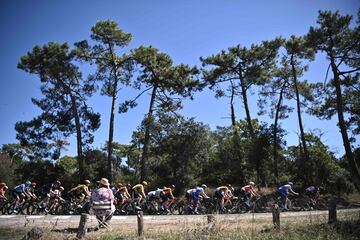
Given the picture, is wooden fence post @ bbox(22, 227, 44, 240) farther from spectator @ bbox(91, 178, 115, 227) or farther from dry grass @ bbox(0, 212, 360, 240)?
spectator @ bbox(91, 178, 115, 227)

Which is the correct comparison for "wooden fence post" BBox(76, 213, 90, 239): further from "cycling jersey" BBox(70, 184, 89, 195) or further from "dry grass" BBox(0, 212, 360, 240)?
"cycling jersey" BBox(70, 184, 89, 195)

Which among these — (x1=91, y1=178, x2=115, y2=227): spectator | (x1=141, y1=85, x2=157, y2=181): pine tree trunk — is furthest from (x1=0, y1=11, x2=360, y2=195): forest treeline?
(x1=91, y1=178, x2=115, y2=227): spectator

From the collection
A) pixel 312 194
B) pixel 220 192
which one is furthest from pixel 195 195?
pixel 312 194

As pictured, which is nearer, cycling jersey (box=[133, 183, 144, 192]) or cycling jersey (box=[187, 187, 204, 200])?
cycling jersey (box=[133, 183, 144, 192])

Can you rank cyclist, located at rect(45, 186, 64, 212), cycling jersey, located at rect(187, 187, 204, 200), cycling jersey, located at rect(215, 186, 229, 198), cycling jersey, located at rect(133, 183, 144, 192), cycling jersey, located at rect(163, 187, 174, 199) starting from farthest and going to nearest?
1. cycling jersey, located at rect(163, 187, 174, 199)
2. cycling jersey, located at rect(215, 186, 229, 198)
3. cycling jersey, located at rect(187, 187, 204, 200)
4. cycling jersey, located at rect(133, 183, 144, 192)
5. cyclist, located at rect(45, 186, 64, 212)

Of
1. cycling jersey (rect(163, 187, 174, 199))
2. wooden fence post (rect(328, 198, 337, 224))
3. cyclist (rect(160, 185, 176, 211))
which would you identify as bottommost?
wooden fence post (rect(328, 198, 337, 224))

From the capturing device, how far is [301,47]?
101 feet

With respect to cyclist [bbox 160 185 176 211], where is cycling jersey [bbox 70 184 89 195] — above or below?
above

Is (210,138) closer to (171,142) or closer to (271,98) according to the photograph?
(171,142)

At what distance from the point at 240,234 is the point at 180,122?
21.5 metres

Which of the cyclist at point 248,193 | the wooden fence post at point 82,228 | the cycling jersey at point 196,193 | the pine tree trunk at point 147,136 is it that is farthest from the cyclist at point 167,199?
the wooden fence post at point 82,228

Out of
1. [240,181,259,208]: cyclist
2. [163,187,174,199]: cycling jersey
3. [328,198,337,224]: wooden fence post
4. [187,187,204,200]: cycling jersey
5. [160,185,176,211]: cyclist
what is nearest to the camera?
[328,198,337,224]: wooden fence post

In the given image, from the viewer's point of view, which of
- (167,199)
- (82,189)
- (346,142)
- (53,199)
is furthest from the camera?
(346,142)

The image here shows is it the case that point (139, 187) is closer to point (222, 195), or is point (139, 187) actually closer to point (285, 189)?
point (222, 195)
